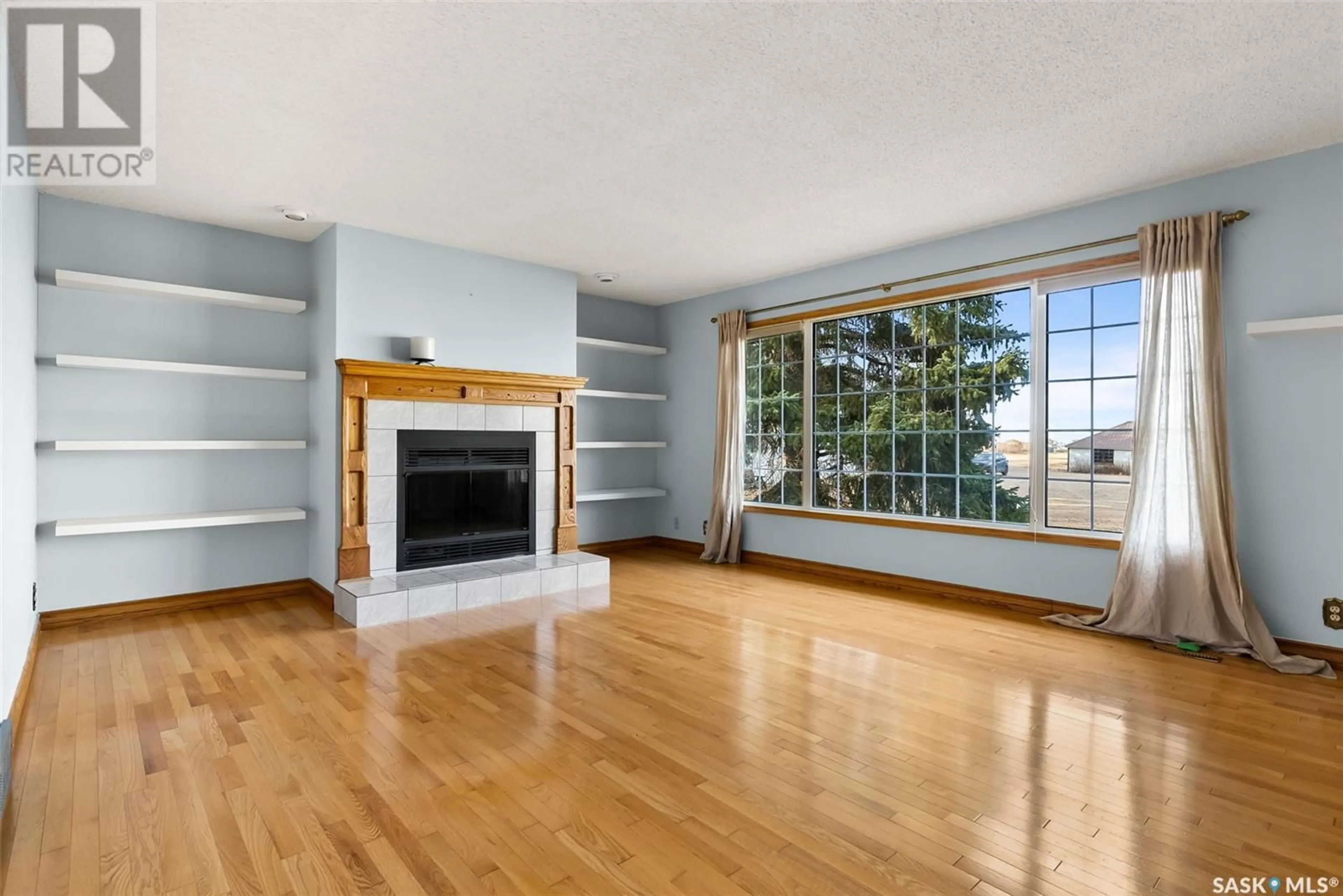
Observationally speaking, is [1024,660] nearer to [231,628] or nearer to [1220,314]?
[1220,314]

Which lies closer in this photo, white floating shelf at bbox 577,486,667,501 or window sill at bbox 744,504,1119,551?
window sill at bbox 744,504,1119,551

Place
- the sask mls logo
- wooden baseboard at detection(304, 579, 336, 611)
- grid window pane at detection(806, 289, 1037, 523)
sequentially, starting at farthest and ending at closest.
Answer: grid window pane at detection(806, 289, 1037, 523), wooden baseboard at detection(304, 579, 336, 611), the sask mls logo

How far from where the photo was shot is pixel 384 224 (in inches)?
172

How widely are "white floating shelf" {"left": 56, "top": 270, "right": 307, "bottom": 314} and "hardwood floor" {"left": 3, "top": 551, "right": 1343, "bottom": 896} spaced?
2.03m

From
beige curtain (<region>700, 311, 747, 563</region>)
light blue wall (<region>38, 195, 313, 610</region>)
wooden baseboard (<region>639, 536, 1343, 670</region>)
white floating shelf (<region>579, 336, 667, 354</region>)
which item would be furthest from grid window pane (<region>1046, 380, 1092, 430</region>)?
light blue wall (<region>38, 195, 313, 610</region>)

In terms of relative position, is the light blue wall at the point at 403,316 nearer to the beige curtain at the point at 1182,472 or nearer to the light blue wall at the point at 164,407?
the light blue wall at the point at 164,407

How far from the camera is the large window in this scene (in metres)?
4.02

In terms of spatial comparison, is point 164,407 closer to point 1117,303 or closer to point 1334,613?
point 1117,303

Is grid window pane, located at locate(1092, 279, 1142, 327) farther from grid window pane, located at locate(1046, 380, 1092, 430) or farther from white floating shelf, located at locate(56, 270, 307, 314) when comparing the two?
white floating shelf, located at locate(56, 270, 307, 314)

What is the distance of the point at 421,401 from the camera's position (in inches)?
183

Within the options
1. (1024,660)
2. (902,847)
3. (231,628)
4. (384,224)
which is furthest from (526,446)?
(902,847)

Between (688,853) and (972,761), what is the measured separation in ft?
3.63

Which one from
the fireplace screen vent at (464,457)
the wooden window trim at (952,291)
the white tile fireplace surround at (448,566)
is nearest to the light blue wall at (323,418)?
the white tile fireplace surround at (448,566)

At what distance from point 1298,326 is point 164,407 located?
20.8ft
